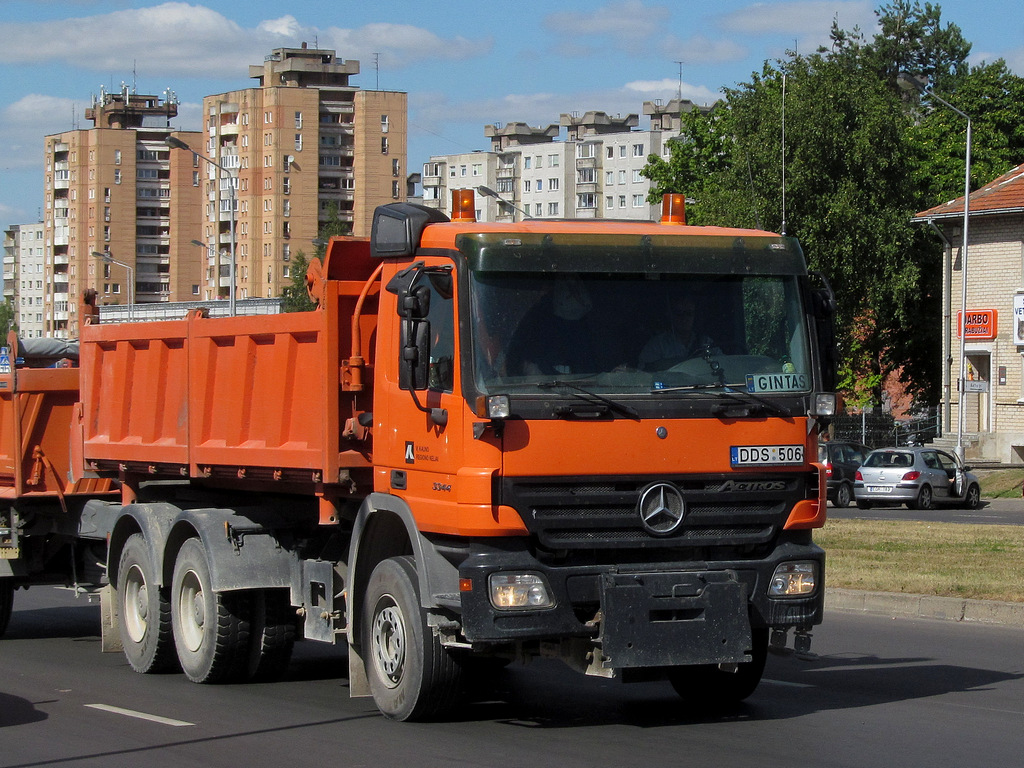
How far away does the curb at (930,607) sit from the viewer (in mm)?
13688

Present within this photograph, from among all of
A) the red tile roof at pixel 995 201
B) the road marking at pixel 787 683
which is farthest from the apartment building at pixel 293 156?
the road marking at pixel 787 683

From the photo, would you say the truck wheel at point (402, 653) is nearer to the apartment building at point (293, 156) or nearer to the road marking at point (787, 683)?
the road marking at point (787, 683)

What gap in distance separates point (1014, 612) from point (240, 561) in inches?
283

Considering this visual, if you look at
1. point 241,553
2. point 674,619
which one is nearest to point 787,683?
point 674,619

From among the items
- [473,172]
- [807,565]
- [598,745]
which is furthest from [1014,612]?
[473,172]

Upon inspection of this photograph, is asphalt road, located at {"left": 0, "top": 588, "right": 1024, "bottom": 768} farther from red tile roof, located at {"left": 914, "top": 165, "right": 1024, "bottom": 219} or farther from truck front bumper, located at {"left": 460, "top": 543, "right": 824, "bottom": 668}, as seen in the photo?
red tile roof, located at {"left": 914, "top": 165, "right": 1024, "bottom": 219}

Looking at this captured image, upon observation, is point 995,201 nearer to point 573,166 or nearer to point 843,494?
point 843,494

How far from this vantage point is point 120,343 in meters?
12.1

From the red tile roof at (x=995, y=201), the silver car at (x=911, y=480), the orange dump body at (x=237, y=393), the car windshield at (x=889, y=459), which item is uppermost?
the red tile roof at (x=995, y=201)

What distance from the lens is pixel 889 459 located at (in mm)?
36344

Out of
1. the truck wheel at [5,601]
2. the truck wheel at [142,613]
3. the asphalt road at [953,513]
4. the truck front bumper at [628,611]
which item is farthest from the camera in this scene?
the asphalt road at [953,513]

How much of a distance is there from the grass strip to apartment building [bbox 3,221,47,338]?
6315 inches

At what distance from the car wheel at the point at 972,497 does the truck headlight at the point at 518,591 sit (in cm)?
3071

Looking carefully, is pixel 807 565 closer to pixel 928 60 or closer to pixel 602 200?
pixel 928 60
